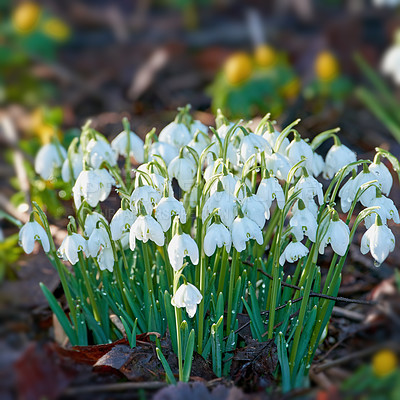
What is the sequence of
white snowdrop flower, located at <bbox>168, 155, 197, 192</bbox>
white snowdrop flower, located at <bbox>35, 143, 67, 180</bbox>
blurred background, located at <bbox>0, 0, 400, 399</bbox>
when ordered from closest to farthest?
white snowdrop flower, located at <bbox>168, 155, 197, 192</bbox> < white snowdrop flower, located at <bbox>35, 143, 67, 180</bbox> < blurred background, located at <bbox>0, 0, 400, 399</bbox>

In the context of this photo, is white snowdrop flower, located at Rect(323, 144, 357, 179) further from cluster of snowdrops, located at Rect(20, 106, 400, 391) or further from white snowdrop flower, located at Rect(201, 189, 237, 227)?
white snowdrop flower, located at Rect(201, 189, 237, 227)

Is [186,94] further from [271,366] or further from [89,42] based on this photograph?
[271,366]

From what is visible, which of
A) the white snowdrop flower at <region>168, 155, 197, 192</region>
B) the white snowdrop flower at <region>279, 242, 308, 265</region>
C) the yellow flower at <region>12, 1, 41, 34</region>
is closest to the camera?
the white snowdrop flower at <region>279, 242, 308, 265</region>

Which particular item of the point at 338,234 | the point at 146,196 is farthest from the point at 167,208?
the point at 338,234

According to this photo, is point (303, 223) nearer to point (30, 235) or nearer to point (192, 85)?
point (30, 235)

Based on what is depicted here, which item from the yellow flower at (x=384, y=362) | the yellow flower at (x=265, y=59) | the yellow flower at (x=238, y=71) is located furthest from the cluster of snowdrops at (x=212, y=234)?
the yellow flower at (x=265, y=59)

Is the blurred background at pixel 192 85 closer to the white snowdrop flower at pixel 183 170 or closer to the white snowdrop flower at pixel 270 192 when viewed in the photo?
the white snowdrop flower at pixel 270 192

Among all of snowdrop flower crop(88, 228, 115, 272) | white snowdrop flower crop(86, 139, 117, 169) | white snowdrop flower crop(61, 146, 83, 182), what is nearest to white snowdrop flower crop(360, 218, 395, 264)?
snowdrop flower crop(88, 228, 115, 272)
